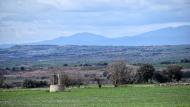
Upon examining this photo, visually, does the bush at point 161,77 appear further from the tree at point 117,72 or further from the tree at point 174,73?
the tree at point 117,72

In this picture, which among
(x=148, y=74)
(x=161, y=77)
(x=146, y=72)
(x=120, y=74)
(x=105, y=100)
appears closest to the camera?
(x=105, y=100)

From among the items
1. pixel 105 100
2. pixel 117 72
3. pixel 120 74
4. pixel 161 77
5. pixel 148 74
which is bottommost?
pixel 161 77

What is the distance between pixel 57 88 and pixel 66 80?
107 ft

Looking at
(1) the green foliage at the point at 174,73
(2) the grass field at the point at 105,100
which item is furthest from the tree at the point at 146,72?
(2) the grass field at the point at 105,100

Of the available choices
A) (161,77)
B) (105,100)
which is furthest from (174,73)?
(105,100)

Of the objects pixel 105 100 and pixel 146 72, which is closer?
pixel 105 100

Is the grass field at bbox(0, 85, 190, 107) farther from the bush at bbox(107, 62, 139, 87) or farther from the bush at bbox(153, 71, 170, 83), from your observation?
the bush at bbox(153, 71, 170, 83)

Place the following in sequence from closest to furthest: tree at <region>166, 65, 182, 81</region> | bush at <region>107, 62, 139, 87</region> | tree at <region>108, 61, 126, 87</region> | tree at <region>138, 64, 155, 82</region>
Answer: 1. tree at <region>108, 61, 126, 87</region>
2. bush at <region>107, 62, 139, 87</region>
3. tree at <region>138, 64, 155, 82</region>
4. tree at <region>166, 65, 182, 81</region>

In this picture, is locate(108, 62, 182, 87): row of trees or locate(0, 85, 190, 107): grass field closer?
locate(0, 85, 190, 107): grass field

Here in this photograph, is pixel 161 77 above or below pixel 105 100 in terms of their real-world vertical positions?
below

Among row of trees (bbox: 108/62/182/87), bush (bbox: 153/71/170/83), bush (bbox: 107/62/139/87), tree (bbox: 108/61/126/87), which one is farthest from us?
bush (bbox: 153/71/170/83)

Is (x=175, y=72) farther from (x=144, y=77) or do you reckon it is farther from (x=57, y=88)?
(x=57, y=88)

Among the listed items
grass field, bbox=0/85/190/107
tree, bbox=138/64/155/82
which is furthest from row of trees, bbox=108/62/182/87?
grass field, bbox=0/85/190/107

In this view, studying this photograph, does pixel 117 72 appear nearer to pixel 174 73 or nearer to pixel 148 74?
pixel 148 74
